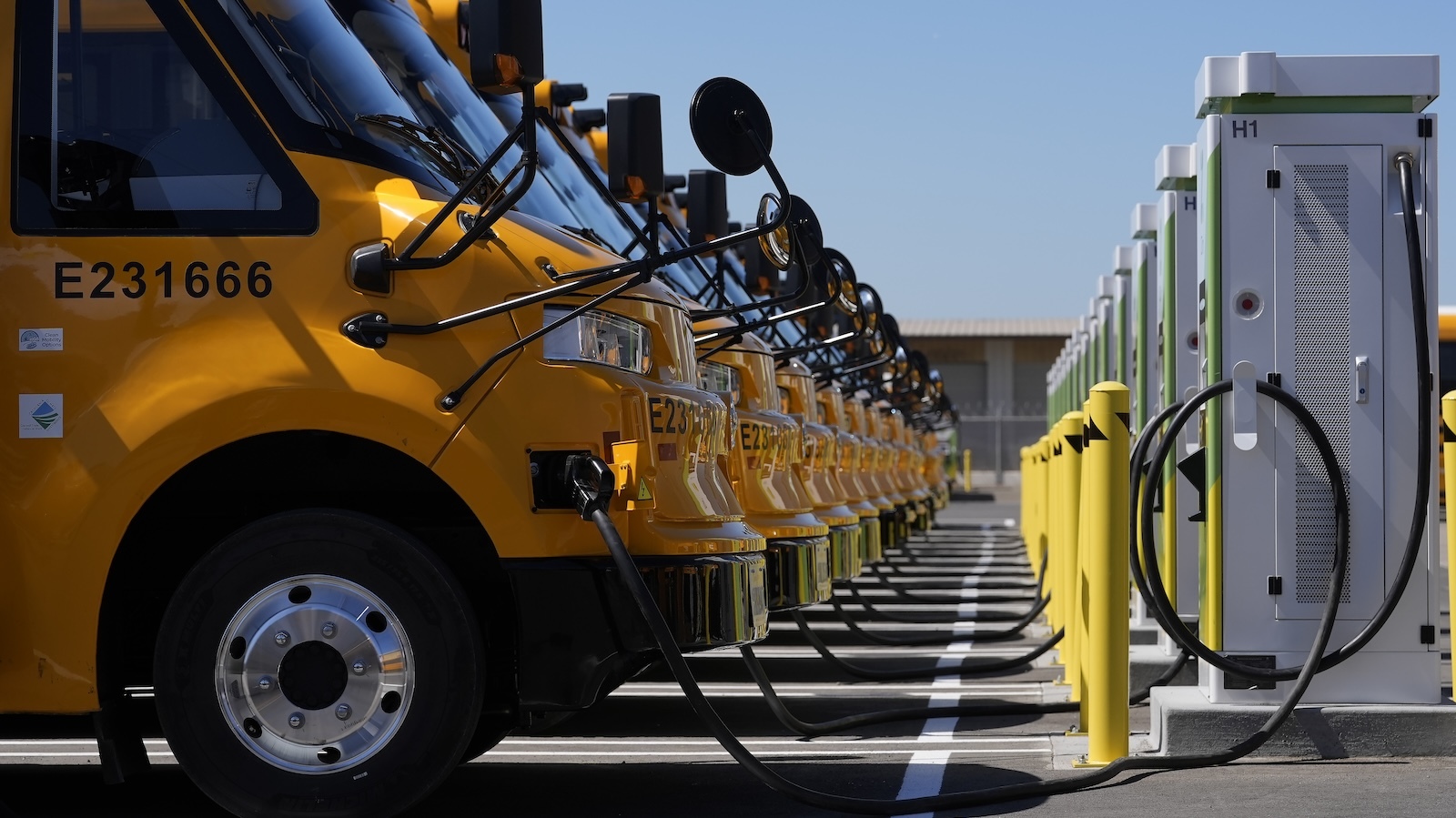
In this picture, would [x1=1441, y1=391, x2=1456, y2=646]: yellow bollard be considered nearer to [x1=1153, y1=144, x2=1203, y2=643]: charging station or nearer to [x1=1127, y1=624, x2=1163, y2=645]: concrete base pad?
[x1=1153, y1=144, x2=1203, y2=643]: charging station

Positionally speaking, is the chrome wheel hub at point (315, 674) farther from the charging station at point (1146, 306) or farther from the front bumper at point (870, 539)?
the charging station at point (1146, 306)

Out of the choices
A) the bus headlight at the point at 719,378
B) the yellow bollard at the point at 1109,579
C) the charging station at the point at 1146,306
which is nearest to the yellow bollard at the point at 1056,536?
the charging station at the point at 1146,306

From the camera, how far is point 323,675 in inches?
188

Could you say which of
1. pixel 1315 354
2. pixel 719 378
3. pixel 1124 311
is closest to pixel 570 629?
pixel 719 378

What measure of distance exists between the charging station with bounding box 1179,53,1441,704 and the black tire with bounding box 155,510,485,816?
2.95m

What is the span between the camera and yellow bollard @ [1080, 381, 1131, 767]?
5957 mm

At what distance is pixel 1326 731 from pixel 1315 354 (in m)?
1.33

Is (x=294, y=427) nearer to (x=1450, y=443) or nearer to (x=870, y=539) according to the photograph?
(x=1450, y=443)

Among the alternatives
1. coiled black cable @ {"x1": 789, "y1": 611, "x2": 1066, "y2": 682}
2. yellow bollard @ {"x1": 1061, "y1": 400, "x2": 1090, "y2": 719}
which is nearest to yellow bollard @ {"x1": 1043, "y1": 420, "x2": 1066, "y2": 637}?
coiled black cable @ {"x1": 789, "y1": 611, "x2": 1066, "y2": 682}

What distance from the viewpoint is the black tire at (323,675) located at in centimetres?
478

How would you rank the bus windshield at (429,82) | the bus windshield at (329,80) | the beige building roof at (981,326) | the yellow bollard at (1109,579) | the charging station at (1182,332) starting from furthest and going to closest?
the beige building roof at (981,326) → the charging station at (1182,332) → the bus windshield at (429,82) → the yellow bollard at (1109,579) → the bus windshield at (329,80)

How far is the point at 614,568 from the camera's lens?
4879 millimetres

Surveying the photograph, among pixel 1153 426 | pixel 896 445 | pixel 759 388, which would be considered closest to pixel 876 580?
pixel 896 445

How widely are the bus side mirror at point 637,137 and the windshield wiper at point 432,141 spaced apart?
0.47m
